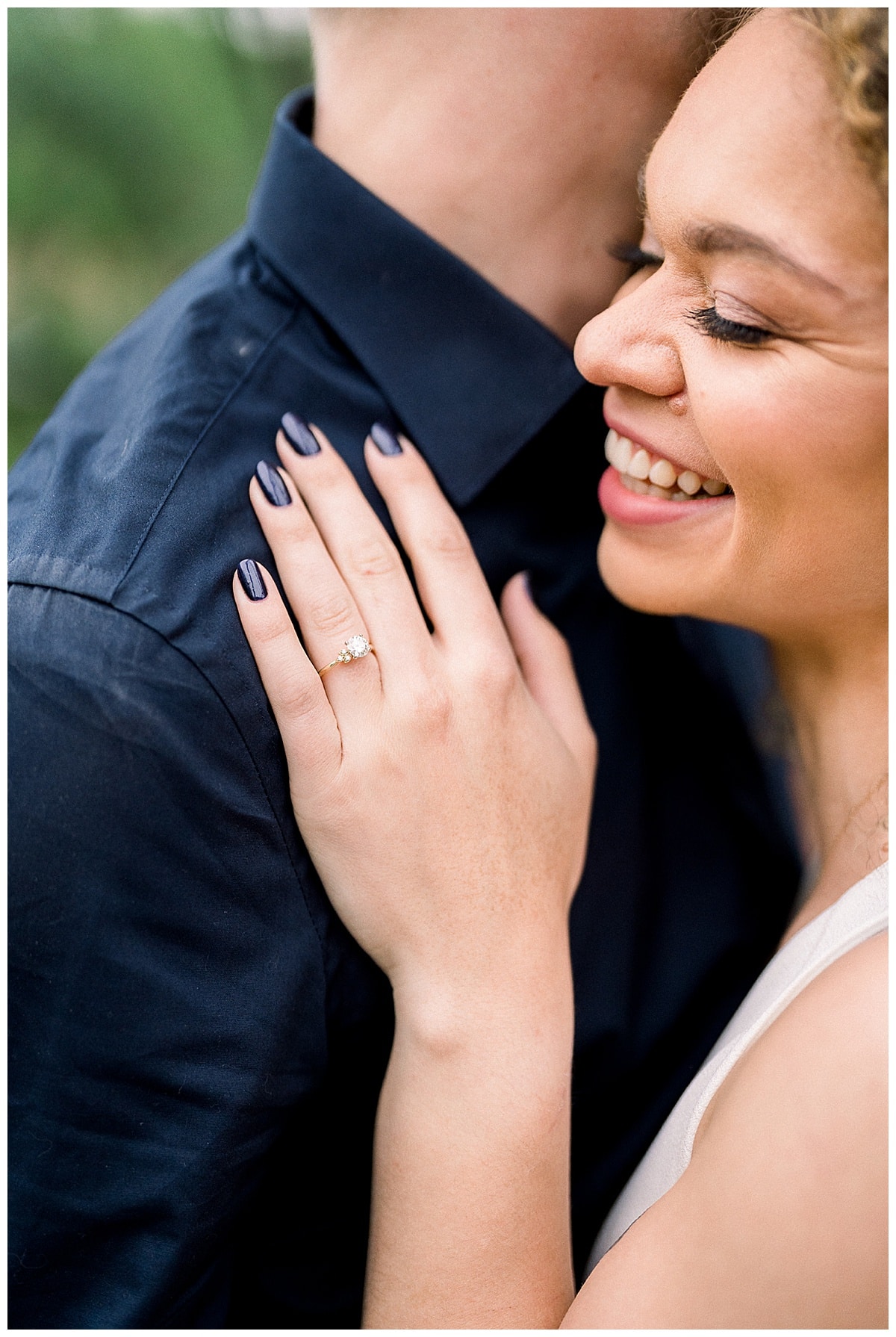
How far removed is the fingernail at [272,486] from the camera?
3.78ft

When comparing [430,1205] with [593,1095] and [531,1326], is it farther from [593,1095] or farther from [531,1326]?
[593,1095]

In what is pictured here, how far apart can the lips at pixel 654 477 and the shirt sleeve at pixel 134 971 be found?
1.94ft

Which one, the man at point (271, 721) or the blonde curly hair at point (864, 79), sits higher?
the blonde curly hair at point (864, 79)

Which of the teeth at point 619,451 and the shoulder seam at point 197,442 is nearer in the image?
the shoulder seam at point 197,442

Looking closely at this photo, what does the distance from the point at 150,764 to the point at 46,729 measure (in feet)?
0.34

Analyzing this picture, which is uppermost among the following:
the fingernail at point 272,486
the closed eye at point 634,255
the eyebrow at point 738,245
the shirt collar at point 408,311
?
the eyebrow at point 738,245

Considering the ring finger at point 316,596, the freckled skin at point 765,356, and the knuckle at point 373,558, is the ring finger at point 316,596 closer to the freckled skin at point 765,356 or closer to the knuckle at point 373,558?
the knuckle at point 373,558

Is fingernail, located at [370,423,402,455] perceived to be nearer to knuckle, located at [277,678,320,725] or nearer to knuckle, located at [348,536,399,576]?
knuckle, located at [348,536,399,576]

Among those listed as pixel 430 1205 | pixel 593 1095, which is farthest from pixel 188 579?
pixel 593 1095

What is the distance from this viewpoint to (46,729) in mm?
1016

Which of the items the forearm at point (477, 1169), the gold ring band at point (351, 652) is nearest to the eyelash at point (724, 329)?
the gold ring band at point (351, 652)

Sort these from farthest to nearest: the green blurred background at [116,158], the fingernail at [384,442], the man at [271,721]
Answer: the green blurred background at [116,158]
the fingernail at [384,442]
the man at [271,721]

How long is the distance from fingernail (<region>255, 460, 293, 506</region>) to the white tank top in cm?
78

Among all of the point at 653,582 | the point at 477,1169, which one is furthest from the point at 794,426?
the point at 477,1169
